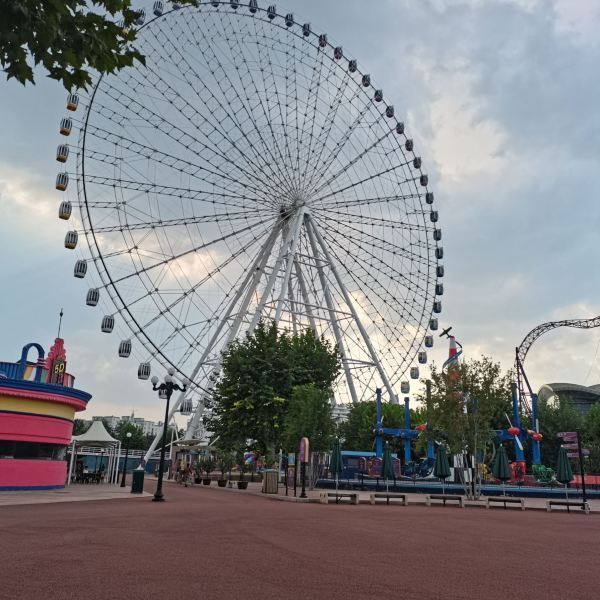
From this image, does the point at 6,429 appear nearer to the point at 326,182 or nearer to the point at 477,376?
the point at 477,376

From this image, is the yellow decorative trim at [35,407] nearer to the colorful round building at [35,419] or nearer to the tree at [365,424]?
the colorful round building at [35,419]

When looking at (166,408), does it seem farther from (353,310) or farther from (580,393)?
(580,393)

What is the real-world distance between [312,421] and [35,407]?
14208 mm

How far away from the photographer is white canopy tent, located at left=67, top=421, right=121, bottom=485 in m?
37.7

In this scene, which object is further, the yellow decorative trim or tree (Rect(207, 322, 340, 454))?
tree (Rect(207, 322, 340, 454))

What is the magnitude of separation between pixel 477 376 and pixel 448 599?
22.6 m

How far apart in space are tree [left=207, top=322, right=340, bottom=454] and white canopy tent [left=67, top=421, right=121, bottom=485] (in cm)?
741

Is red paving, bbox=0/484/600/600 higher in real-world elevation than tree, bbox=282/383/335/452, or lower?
lower

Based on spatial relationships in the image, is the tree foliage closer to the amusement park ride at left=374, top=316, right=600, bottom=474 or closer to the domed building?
the amusement park ride at left=374, top=316, right=600, bottom=474

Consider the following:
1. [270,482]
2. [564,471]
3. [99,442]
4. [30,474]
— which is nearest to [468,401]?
[564,471]

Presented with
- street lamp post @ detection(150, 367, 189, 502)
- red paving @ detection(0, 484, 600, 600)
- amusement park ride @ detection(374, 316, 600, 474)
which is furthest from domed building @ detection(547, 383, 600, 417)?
red paving @ detection(0, 484, 600, 600)

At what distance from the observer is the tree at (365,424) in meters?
60.4

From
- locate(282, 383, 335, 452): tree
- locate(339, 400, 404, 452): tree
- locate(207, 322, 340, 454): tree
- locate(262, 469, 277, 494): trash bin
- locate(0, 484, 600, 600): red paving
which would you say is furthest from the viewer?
locate(339, 400, 404, 452): tree

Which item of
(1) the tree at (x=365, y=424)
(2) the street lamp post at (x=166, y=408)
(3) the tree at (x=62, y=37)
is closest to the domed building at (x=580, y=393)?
(1) the tree at (x=365, y=424)
